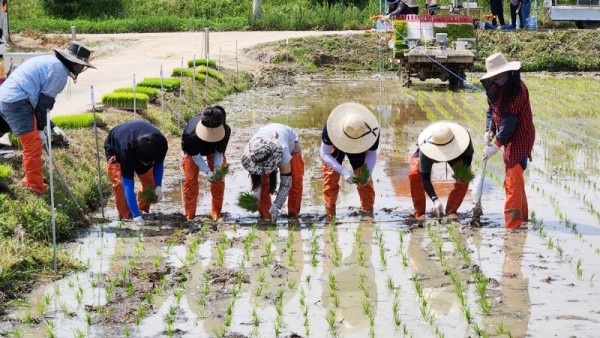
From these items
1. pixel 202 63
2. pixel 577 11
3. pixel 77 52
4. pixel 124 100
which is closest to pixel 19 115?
pixel 77 52

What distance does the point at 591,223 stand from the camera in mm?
9789

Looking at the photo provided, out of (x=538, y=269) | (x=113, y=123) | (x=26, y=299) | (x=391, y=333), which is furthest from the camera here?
(x=113, y=123)

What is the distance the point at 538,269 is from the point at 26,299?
394cm

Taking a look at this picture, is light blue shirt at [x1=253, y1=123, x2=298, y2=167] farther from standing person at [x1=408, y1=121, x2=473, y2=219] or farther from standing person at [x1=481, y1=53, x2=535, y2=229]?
standing person at [x1=481, y1=53, x2=535, y2=229]

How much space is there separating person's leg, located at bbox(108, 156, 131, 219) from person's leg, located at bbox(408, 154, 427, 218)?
2755 mm

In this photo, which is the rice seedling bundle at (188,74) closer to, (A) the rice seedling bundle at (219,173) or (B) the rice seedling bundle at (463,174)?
(A) the rice seedling bundle at (219,173)

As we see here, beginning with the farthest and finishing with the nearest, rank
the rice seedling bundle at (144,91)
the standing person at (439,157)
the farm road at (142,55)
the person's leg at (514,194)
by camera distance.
→ the farm road at (142,55), the rice seedling bundle at (144,91), the standing person at (439,157), the person's leg at (514,194)

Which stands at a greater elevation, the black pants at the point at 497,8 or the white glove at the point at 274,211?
the black pants at the point at 497,8

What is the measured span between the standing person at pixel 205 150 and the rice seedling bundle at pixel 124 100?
5.27 meters

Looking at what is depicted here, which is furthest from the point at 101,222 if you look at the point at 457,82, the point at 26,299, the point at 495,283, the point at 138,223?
the point at 457,82

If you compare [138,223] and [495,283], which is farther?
[138,223]

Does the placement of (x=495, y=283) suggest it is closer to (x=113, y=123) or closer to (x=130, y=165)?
(x=130, y=165)

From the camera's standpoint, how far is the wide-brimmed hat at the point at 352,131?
9484mm

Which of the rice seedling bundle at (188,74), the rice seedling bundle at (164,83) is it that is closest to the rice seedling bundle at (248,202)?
the rice seedling bundle at (164,83)
